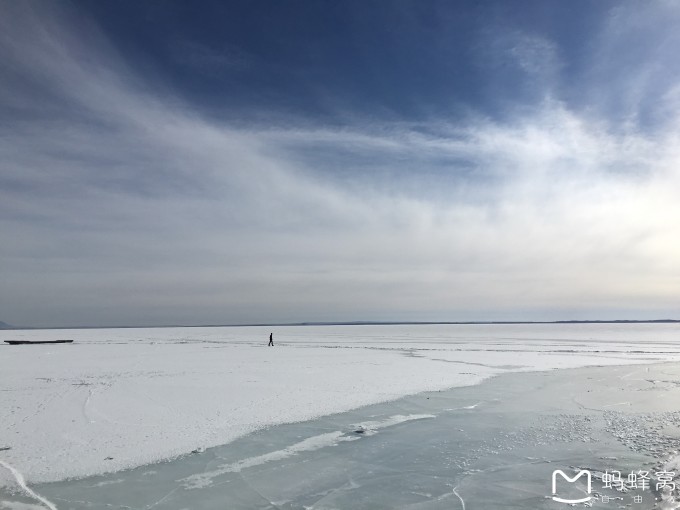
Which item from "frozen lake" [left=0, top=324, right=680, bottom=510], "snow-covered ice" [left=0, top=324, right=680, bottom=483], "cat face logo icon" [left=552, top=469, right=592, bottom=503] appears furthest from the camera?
"snow-covered ice" [left=0, top=324, right=680, bottom=483]

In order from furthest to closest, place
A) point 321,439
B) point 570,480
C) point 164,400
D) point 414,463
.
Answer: point 164,400
point 321,439
point 414,463
point 570,480

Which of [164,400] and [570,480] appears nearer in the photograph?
[570,480]

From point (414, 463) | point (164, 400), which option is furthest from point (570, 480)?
point (164, 400)

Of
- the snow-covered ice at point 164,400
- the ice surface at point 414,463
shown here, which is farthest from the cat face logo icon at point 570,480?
the snow-covered ice at point 164,400

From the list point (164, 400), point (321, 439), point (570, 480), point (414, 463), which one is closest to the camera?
point (570, 480)

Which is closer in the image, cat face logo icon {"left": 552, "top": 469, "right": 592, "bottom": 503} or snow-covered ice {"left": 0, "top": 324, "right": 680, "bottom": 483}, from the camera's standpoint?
cat face logo icon {"left": 552, "top": 469, "right": 592, "bottom": 503}

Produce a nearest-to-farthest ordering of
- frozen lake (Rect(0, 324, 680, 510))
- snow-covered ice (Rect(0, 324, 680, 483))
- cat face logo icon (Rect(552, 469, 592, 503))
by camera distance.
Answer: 1. cat face logo icon (Rect(552, 469, 592, 503))
2. frozen lake (Rect(0, 324, 680, 510))
3. snow-covered ice (Rect(0, 324, 680, 483))

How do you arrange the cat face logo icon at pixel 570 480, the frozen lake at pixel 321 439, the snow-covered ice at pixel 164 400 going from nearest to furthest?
the cat face logo icon at pixel 570 480 → the frozen lake at pixel 321 439 → the snow-covered ice at pixel 164 400

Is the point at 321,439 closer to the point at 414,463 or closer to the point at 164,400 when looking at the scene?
the point at 414,463

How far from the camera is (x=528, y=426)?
395 inches

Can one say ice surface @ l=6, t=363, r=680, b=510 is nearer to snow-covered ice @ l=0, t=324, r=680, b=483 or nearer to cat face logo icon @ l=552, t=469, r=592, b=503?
cat face logo icon @ l=552, t=469, r=592, b=503

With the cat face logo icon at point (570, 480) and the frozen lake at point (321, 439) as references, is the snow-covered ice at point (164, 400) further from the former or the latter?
the cat face logo icon at point (570, 480)

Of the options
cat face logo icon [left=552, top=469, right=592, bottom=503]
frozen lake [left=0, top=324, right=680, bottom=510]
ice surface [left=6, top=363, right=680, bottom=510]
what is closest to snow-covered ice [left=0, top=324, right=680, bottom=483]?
frozen lake [left=0, top=324, right=680, bottom=510]

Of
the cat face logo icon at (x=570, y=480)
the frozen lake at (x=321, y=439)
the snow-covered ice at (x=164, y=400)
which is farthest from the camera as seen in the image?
the snow-covered ice at (x=164, y=400)
